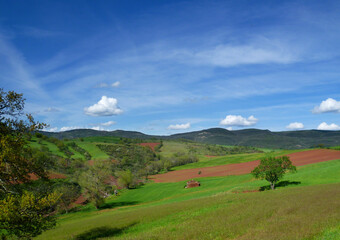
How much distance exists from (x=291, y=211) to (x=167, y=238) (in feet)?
36.4

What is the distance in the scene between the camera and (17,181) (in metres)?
16.1

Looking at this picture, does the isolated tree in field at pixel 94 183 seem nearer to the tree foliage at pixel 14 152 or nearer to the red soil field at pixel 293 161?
the red soil field at pixel 293 161

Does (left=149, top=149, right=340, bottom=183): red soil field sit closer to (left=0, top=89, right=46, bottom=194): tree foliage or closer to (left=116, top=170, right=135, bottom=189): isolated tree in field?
(left=116, top=170, right=135, bottom=189): isolated tree in field

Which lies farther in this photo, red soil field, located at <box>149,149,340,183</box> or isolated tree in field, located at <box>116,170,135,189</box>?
isolated tree in field, located at <box>116,170,135,189</box>

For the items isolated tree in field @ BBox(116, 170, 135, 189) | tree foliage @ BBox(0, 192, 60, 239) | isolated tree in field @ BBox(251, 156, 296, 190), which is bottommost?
isolated tree in field @ BBox(116, 170, 135, 189)

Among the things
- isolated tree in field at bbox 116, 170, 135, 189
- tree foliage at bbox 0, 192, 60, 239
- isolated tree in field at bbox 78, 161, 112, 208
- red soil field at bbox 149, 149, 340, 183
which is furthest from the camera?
isolated tree in field at bbox 116, 170, 135, 189

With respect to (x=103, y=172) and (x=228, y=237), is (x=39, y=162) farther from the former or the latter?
(x=103, y=172)

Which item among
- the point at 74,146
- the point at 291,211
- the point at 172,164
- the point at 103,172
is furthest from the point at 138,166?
the point at 291,211

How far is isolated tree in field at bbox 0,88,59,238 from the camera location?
14.6m

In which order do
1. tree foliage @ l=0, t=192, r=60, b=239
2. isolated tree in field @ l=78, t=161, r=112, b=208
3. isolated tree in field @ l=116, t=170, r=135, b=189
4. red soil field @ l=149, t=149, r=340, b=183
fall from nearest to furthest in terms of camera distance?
tree foliage @ l=0, t=192, r=60, b=239 < isolated tree in field @ l=78, t=161, r=112, b=208 < red soil field @ l=149, t=149, r=340, b=183 < isolated tree in field @ l=116, t=170, r=135, b=189

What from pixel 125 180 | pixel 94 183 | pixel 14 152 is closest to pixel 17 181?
Answer: pixel 14 152

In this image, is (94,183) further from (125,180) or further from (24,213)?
(24,213)

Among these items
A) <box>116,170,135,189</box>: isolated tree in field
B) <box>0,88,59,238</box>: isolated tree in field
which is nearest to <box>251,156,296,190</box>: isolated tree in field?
<box>0,88,59,238</box>: isolated tree in field

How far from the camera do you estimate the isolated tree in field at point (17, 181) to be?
14570 mm
